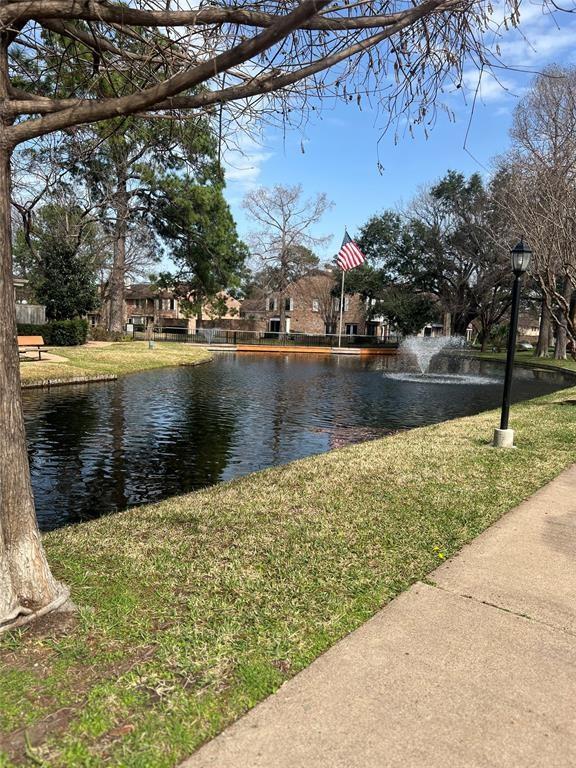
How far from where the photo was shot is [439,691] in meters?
2.44

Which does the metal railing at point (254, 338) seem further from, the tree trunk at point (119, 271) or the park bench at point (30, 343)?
the park bench at point (30, 343)

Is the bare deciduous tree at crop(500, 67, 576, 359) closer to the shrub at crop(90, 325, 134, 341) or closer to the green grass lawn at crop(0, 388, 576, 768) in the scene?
the green grass lawn at crop(0, 388, 576, 768)

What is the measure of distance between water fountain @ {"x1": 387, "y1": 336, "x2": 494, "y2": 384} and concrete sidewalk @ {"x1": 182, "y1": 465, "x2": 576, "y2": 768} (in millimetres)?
19226

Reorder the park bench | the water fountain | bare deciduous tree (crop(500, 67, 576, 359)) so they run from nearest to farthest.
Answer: bare deciduous tree (crop(500, 67, 576, 359)) → the park bench → the water fountain

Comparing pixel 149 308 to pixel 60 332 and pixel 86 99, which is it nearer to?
pixel 60 332

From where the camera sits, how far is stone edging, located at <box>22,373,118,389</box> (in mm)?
14768

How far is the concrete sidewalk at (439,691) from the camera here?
2.06 metres

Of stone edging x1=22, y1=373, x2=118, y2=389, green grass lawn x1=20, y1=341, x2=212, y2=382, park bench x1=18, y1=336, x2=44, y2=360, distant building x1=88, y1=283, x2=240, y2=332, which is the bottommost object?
stone edging x1=22, y1=373, x2=118, y2=389

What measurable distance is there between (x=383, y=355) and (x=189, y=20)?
137 ft

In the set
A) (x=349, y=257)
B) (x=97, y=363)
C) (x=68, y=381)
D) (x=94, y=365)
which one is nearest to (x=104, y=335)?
(x=97, y=363)

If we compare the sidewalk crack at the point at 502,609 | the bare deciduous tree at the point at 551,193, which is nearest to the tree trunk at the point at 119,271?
the bare deciduous tree at the point at 551,193

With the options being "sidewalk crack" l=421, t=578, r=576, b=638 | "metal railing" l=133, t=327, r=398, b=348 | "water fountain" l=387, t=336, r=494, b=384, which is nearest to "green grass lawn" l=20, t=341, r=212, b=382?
"water fountain" l=387, t=336, r=494, b=384

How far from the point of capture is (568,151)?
13.7 meters

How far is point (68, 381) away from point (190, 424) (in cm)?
674
